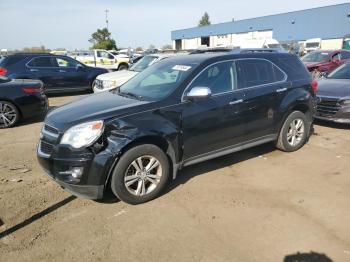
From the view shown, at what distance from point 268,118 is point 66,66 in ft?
32.3

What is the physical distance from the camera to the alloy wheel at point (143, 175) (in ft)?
13.3

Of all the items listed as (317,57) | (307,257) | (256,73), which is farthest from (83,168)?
(317,57)

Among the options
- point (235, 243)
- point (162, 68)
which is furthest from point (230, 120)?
point (235, 243)

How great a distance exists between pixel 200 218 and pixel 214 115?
1.49 metres

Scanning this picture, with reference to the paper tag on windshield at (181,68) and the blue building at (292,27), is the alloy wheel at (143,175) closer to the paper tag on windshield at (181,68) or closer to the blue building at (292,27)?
the paper tag on windshield at (181,68)

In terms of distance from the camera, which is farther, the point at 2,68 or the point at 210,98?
the point at 2,68

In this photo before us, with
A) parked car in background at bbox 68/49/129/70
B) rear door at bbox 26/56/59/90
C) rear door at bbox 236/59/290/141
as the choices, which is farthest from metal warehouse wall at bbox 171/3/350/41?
rear door at bbox 236/59/290/141

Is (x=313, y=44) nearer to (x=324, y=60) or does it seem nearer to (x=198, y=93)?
(x=324, y=60)

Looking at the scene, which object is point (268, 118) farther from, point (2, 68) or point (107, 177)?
point (2, 68)

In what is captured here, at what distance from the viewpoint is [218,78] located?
489 cm

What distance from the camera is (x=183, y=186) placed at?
185 inches

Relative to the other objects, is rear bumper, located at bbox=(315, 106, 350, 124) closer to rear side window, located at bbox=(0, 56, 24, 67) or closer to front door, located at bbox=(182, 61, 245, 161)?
front door, located at bbox=(182, 61, 245, 161)

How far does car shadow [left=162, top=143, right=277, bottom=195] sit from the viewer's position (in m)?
4.87

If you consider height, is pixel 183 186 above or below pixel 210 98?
below
